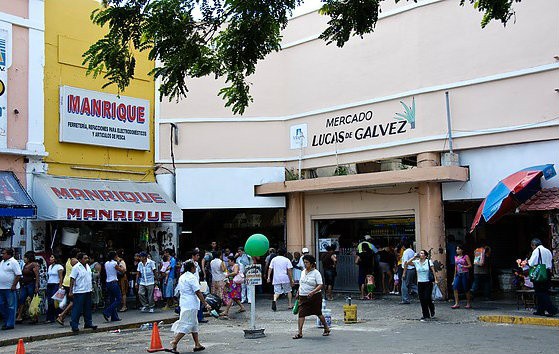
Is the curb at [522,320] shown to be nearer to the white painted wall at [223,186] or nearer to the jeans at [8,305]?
the white painted wall at [223,186]

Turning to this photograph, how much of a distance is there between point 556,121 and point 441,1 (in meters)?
4.91

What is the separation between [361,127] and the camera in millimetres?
22672

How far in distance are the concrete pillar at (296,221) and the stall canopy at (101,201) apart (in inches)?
148

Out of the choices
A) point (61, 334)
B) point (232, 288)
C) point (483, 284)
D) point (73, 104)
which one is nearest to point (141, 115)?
point (73, 104)

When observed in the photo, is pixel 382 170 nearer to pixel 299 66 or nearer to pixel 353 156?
pixel 353 156

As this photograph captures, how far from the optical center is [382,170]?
74.0ft

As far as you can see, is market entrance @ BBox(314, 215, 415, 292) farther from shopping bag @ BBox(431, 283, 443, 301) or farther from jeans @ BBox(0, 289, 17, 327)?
jeans @ BBox(0, 289, 17, 327)

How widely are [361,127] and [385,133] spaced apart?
924mm

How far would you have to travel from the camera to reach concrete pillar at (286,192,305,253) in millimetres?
24172

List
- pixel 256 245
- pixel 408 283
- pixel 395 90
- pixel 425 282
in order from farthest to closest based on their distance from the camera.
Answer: pixel 395 90, pixel 408 283, pixel 425 282, pixel 256 245

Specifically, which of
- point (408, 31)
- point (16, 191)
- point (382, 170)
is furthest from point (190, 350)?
point (408, 31)

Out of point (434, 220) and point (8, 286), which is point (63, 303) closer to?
point (8, 286)

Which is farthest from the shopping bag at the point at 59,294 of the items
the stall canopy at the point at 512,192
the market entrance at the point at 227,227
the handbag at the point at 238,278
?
the stall canopy at the point at 512,192

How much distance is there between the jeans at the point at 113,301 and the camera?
17.9 m
